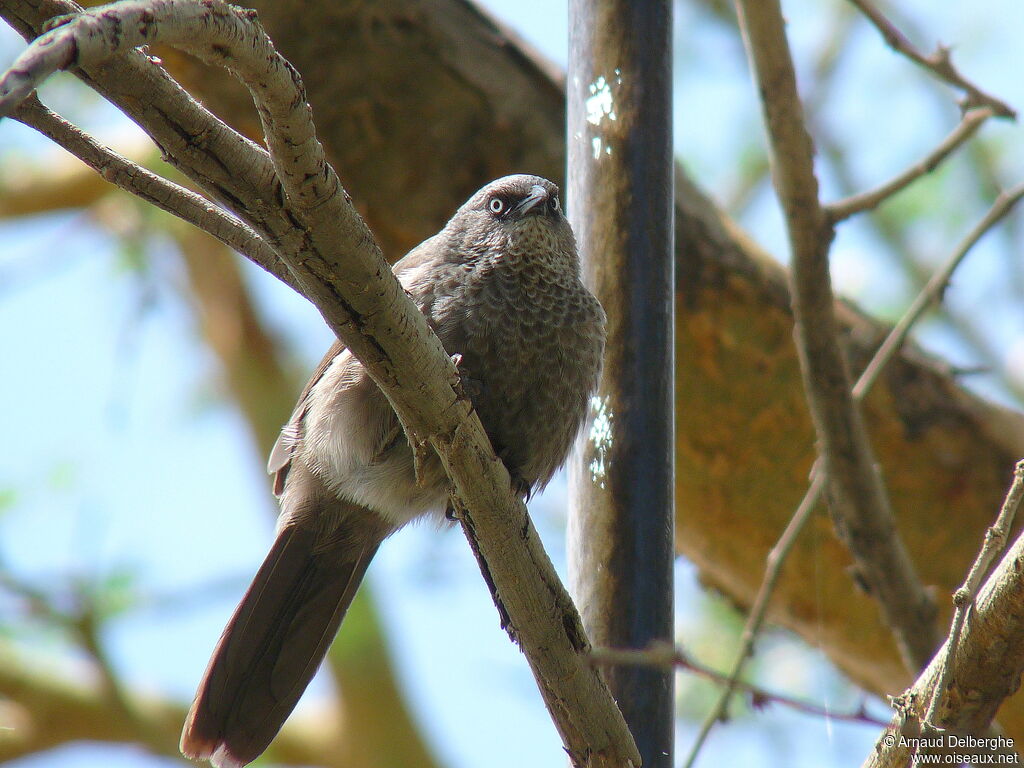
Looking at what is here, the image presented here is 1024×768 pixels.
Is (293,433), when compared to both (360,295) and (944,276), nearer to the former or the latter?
(360,295)

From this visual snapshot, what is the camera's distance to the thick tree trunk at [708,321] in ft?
12.6

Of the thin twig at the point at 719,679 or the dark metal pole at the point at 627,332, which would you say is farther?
the dark metal pole at the point at 627,332

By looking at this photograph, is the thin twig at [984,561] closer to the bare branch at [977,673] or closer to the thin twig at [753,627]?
the bare branch at [977,673]

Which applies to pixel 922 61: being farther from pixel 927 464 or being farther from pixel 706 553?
pixel 706 553

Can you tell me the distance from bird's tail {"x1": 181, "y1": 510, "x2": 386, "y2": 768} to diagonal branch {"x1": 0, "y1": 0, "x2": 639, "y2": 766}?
123 cm

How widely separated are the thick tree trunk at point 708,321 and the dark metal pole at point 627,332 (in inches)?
44.8

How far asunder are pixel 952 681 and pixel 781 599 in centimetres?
246

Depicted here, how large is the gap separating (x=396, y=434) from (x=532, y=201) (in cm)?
89

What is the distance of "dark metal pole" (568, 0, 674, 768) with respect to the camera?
2.32 m

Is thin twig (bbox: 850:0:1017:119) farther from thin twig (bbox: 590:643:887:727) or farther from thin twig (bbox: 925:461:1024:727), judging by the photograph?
thin twig (bbox: 590:643:887:727)

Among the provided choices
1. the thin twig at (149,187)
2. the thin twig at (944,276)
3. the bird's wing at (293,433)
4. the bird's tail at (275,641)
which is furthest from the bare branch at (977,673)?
the bird's wing at (293,433)

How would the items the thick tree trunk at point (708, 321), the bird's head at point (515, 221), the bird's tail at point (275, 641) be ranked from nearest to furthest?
1. the bird's tail at point (275, 641)
2. the bird's head at point (515, 221)
3. the thick tree trunk at point (708, 321)

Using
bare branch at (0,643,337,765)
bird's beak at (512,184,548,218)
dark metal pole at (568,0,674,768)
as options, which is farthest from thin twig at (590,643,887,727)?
bare branch at (0,643,337,765)

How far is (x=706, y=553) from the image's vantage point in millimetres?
4316
